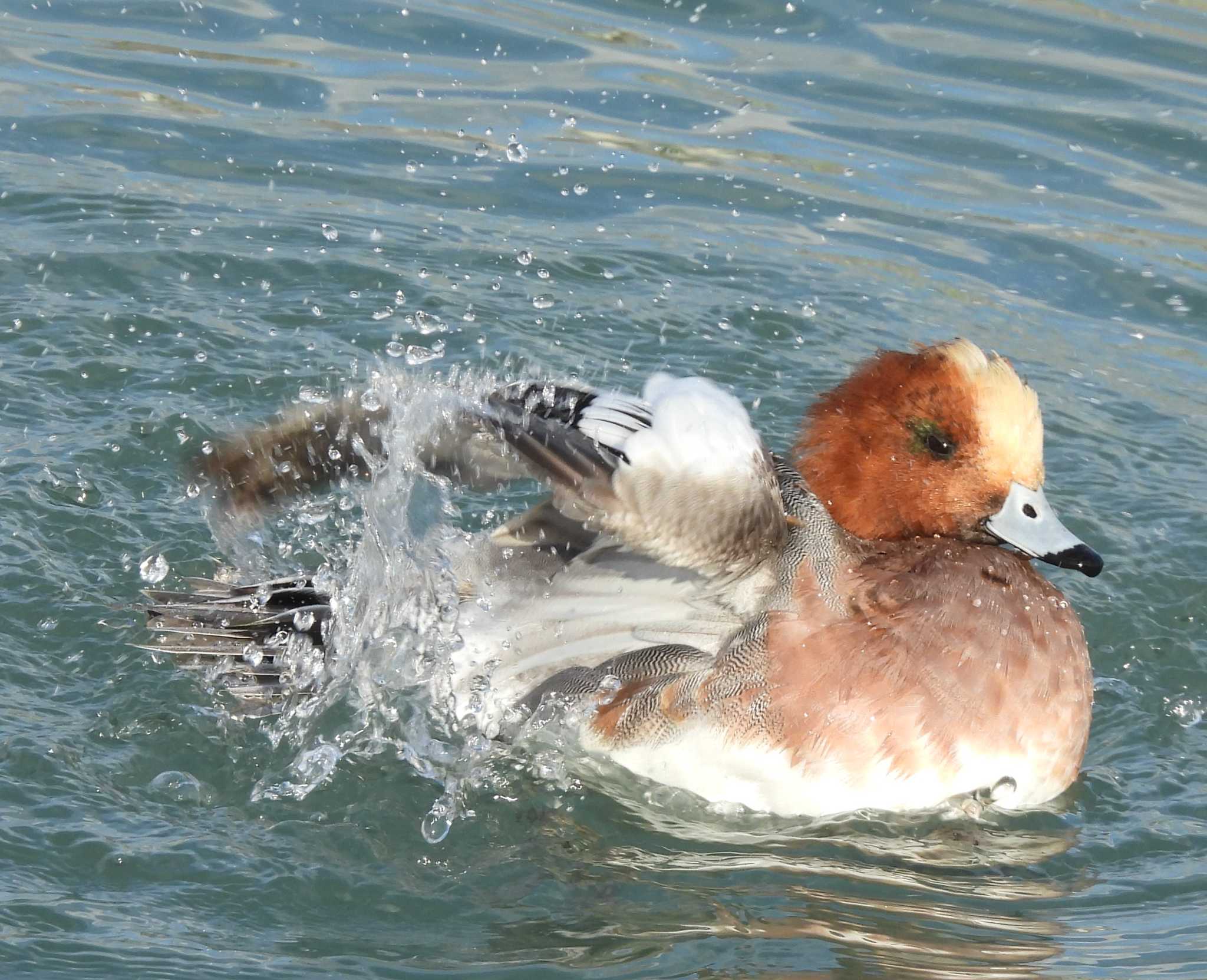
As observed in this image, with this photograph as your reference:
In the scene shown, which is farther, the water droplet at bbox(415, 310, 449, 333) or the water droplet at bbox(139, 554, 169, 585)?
the water droplet at bbox(415, 310, 449, 333)

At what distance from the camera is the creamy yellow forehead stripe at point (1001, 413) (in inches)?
153

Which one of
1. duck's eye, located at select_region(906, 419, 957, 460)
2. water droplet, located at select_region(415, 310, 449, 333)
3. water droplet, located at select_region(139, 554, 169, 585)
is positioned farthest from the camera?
water droplet, located at select_region(415, 310, 449, 333)

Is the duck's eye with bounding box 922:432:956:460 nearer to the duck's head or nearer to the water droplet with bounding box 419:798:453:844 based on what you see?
the duck's head

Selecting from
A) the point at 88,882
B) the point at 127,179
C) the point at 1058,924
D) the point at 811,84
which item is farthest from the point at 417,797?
the point at 811,84

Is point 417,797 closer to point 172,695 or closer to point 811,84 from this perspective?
point 172,695

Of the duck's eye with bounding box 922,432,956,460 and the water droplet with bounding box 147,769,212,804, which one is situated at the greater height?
the duck's eye with bounding box 922,432,956,460

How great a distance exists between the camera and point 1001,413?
3900mm

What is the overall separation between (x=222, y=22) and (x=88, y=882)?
5.15m

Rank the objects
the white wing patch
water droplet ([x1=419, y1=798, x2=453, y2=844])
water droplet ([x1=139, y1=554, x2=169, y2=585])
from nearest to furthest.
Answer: the white wing patch
water droplet ([x1=419, y1=798, x2=453, y2=844])
water droplet ([x1=139, y1=554, x2=169, y2=585])

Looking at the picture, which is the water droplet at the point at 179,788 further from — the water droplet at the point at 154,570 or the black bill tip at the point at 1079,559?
the black bill tip at the point at 1079,559

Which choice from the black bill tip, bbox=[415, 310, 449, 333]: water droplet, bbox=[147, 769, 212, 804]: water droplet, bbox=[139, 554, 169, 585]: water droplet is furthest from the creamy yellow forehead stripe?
bbox=[415, 310, 449, 333]: water droplet

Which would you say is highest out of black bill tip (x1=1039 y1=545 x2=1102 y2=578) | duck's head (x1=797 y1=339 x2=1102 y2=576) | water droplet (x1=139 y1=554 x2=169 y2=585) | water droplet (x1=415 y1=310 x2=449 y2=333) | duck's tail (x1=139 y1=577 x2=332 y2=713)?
duck's head (x1=797 y1=339 x2=1102 y2=576)

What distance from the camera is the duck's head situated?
12.8ft

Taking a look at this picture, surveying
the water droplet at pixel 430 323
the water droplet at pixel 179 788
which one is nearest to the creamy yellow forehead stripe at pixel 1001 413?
the water droplet at pixel 179 788
